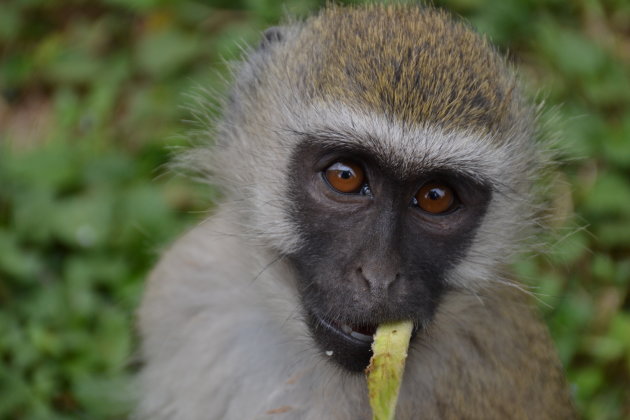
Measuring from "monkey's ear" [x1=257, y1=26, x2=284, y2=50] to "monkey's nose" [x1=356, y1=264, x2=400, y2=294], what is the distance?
1034 millimetres

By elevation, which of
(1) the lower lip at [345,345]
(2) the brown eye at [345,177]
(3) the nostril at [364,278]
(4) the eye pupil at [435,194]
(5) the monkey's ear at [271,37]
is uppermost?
(5) the monkey's ear at [271,37]

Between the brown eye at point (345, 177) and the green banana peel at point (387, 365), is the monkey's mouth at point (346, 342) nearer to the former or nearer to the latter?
the green banana peel at point (387, 365)

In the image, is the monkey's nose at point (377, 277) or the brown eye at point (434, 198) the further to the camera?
the brown eye at point (434, 198)

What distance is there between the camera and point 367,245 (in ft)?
8.45

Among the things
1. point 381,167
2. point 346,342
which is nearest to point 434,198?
point 381,167

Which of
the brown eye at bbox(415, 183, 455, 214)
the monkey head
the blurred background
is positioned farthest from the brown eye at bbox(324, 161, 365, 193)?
the blurred background

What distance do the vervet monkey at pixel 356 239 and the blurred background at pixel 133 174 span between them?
0.40m

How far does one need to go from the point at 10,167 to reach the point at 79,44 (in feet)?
3.08

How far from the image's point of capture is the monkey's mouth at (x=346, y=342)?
268cm

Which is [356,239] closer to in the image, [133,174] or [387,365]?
[387,365]

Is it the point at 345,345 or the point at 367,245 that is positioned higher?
the point at 367,245

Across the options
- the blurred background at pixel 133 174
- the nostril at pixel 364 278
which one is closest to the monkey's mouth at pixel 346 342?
the nostril at pixel 364 278

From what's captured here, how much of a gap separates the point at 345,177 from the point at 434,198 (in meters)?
0.27

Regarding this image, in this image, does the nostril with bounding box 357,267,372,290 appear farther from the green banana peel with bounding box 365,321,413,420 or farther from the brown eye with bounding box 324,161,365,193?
the brown eye with bounding box 324,161,365,193
